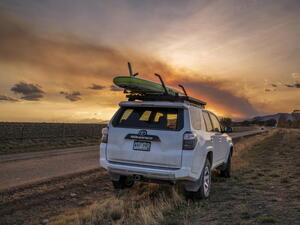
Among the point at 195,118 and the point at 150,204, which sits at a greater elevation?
the point at 195,118

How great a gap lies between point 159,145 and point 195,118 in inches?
42.8

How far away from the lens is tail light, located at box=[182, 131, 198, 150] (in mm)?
4969

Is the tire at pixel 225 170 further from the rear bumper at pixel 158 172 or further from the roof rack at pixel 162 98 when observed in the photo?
the rear bumper at pixel 158 172

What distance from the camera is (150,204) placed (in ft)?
17.5

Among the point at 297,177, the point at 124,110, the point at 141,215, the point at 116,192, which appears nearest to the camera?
the point at 141,215

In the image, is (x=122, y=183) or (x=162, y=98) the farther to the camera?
(x=122, y=183)

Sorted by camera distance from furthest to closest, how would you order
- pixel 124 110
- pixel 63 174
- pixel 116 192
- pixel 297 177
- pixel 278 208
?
pixel 63 174
pixel 297 177
pixel 116 192
pixel 124 110
pixel 278 208

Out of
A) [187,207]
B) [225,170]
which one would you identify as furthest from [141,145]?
[225,170]

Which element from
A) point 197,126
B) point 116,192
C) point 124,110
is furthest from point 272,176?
point 124,110

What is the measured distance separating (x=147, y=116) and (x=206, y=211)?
2.10 metres

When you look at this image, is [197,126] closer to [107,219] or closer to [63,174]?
[107,219]

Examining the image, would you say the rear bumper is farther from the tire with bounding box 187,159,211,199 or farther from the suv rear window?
the suv rear window

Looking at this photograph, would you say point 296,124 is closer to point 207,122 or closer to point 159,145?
point 207,122

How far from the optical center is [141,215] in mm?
4461
